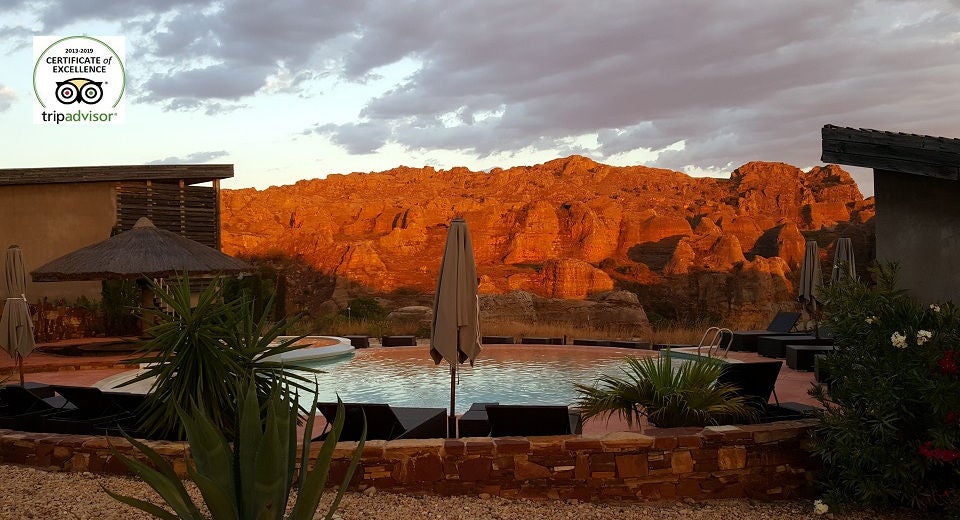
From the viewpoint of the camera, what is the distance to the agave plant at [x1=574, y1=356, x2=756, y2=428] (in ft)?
16.8

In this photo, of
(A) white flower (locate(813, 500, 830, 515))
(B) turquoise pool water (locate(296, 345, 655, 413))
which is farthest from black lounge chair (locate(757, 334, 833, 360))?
(A) white flower (locate(813, 500, 830, 515))

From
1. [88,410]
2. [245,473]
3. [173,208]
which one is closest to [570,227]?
[173,208]

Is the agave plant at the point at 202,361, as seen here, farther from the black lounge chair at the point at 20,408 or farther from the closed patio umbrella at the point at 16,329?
the closed patio umbrella at the point at 16,329

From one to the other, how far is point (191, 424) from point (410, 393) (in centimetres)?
637

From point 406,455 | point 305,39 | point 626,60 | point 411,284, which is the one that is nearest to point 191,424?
point 406,455

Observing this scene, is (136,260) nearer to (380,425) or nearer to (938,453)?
(380,425)

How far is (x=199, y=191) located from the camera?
17.9m

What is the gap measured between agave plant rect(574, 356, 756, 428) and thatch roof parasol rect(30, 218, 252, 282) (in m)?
8.31

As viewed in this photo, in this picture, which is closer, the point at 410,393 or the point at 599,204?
the point at 410,393

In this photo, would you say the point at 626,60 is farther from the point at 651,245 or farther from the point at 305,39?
the point at 305,39

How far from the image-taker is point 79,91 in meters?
13.7

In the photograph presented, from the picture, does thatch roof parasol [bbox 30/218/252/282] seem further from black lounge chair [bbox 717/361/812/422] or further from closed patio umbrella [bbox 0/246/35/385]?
black lounge chair [bbox 717/361/812/422]

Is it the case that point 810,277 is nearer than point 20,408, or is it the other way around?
point 20,408

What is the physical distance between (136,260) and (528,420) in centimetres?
917
